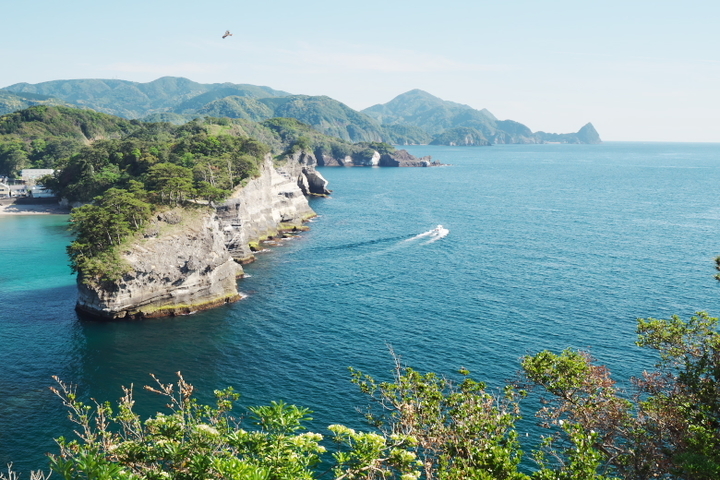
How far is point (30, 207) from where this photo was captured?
154 metres

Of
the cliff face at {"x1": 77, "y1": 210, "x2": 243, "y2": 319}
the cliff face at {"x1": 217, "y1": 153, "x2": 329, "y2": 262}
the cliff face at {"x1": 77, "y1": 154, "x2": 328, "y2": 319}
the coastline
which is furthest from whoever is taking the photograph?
the coastline

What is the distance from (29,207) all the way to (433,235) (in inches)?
4999

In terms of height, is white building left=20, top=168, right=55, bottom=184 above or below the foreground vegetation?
above

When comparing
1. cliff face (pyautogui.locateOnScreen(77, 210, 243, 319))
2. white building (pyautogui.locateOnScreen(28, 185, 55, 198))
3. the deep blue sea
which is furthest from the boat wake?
white building (pyautogui.locateOnScreen(28, 185, 55, 198))

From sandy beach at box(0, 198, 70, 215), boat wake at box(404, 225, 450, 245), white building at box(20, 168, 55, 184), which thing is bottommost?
boat wake at box(404, 225, 450, 245)

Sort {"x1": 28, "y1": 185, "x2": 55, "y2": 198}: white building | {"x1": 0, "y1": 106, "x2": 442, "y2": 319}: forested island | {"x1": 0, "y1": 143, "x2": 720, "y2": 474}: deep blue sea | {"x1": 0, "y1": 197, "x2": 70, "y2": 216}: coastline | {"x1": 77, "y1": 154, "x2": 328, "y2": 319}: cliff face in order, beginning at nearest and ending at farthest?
{"x1": 0, "y1": 143, "x2": 720, "y2": 474}: deep blue sea < {"x1": 77, "y1": 154, "x2": 328, "y2": 319}: cliff face < {"x1": 0, "y1": 106, "x2": 442, "y2": 319}: forested island < {"x1": 0, "y1": 197, "x2": 70, "y2": 216}: coastline < {"x1": 28, "y1": 185, "x2": 55, "y2": 198}: white building

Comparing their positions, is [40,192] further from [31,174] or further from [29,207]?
[31,174]

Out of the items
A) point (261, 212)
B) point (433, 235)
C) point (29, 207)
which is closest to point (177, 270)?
point (261, 212)

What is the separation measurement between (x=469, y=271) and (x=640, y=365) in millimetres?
38101

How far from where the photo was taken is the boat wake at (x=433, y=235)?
115 m

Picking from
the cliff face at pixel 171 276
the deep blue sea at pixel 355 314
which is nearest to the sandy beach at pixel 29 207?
the deep blue sea at pixel 355 314

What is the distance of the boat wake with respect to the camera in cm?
11475

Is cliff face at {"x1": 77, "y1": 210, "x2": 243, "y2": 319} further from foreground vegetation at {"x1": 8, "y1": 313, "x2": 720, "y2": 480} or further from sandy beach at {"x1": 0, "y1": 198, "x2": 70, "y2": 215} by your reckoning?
sandy beach at {"x1": 0, "y1": 198, "x2": 70, "y2": 215}

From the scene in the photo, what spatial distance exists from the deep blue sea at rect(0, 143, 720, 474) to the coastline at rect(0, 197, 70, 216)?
24.5 m
